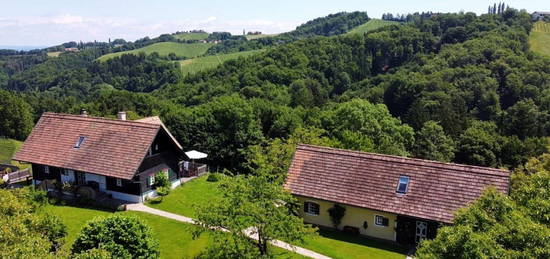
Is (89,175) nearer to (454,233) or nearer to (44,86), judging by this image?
(454,233)

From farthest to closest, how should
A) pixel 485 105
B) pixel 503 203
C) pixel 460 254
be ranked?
1. pixel 485 105
2. pixel 503 203
3. pixel 460 254

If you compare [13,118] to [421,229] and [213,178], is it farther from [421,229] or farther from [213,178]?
[421,229]

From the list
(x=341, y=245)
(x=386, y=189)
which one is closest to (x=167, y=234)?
(x=341, y=245)

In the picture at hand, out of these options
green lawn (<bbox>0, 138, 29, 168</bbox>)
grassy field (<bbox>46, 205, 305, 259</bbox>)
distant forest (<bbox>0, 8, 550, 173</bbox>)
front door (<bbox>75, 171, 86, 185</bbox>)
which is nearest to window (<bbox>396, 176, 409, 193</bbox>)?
grassy field (<bbox>46, 205, 305, 259</bbox>)

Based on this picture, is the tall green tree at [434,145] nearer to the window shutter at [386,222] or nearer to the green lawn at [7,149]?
the window shutter at [386,222]

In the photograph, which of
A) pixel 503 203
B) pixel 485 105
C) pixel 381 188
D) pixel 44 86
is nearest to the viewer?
pixel 503 203

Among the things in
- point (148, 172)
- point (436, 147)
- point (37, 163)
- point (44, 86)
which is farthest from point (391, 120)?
point (44, 86)
